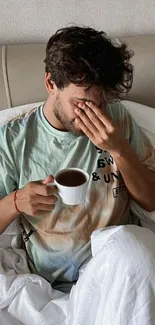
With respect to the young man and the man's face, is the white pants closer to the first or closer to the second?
the young man

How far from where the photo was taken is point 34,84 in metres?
1.45

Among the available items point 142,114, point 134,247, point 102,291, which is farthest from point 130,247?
point 142,114

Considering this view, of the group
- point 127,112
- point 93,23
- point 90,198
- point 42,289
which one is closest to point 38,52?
point 93,23

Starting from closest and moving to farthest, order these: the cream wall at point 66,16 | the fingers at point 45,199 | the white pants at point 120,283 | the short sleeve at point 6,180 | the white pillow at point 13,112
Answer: the white pants at point 120,283 < the fingers at point 45,199 < the short sleeve at point 6,180 < the white pillow at point 13,112 < the cream wall at point 66,16

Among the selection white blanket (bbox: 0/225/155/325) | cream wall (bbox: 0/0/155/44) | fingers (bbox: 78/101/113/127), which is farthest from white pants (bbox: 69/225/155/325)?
cream wall (bbox: 0/0/155/44)

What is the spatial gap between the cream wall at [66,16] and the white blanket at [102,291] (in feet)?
2.26

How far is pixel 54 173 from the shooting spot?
4.15ft

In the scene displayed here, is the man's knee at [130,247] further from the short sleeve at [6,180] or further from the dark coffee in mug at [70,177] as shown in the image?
the short sleeve at [6,180]

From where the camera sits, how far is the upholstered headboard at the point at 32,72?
144 centimetres

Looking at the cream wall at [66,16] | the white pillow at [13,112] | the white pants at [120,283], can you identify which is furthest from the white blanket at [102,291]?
the cream wall at [66,16]

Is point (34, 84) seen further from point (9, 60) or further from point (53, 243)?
point (53, 243)

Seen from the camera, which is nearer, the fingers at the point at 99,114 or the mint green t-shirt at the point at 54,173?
the fingers at the point at 99,114

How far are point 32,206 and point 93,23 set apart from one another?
0.68 metres

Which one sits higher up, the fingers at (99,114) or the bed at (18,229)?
the fingers at (99,114)
